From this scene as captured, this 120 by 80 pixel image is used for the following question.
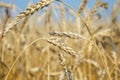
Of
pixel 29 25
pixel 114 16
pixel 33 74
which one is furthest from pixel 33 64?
pixel 114 16

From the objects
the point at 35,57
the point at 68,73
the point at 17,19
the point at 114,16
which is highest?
the point at 114,16

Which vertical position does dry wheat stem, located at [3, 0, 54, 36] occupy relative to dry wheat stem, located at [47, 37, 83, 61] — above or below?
above

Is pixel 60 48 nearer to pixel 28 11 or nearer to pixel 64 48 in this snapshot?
pixel 64 48

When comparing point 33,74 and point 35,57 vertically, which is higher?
point 35,57

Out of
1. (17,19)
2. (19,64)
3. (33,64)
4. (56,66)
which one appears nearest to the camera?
(17,19)

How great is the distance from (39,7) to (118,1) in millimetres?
2999

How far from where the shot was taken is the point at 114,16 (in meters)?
3.53

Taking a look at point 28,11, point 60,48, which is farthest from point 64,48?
point 28,11

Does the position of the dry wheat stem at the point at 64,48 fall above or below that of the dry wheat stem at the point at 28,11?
below

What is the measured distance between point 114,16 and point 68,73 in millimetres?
2881

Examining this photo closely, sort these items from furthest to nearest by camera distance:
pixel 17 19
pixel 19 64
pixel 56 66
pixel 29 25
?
pixel 56 66 → pixel 29 25 → pixel 19 64 → pixel 17 19

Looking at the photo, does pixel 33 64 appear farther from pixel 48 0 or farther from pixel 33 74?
pixel 48 0

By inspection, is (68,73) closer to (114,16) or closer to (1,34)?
(1,34)

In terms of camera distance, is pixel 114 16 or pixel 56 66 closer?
pixel 56 66
